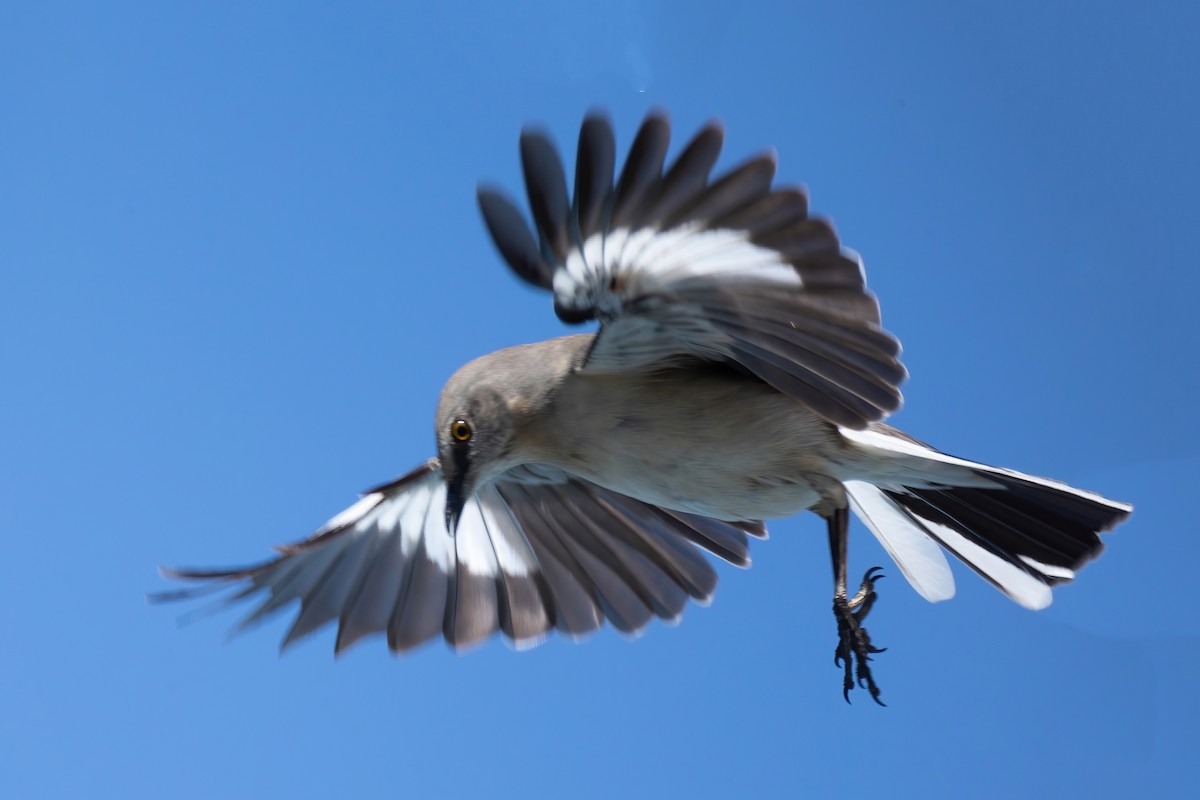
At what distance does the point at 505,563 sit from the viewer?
11.7ft

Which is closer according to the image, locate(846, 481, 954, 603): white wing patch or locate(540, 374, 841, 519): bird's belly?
locate(540, 374, 841, 519): bird's belly

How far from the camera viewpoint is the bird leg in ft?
9.65

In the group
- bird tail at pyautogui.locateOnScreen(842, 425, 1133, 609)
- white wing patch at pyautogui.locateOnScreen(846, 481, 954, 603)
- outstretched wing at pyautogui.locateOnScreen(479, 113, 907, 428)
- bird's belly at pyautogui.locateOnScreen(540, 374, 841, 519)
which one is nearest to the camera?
outstretched wing at pyautogui.locateOnScreen(479, 113, 907, 428)

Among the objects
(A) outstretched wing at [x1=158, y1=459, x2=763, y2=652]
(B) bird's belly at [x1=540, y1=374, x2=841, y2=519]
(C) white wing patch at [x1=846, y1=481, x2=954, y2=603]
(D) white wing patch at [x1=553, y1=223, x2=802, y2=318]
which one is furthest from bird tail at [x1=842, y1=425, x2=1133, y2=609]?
(D) white wing patch at [x1=553, y1=223, x2=802, y2=318]

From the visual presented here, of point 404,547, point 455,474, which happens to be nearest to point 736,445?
point 455,474

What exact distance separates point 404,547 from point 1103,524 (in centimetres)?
204

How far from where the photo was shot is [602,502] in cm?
355

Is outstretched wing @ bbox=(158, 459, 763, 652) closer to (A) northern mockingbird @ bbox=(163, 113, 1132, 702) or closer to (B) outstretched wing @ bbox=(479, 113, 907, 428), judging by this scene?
(A) northern mockingbird @ bbox=(163, 113, 1132, 702)

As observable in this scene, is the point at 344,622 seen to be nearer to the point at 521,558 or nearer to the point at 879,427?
the point at 521,558

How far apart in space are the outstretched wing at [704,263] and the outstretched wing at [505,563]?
1182mm

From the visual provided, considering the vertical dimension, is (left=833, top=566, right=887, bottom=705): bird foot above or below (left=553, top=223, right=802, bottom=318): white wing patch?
below

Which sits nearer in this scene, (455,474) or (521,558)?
(455,474)

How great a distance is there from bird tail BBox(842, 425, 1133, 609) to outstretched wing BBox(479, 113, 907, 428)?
1.75 ft

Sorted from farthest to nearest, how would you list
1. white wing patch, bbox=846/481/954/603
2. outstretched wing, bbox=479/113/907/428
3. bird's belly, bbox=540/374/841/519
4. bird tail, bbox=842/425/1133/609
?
white wing patch, bbox=846/481/954/603, bird tail, bbox=842/425/1133/609, bird's belly, bbox=540/374/841/519, outstretched wing, bbox=479/113/907/428
